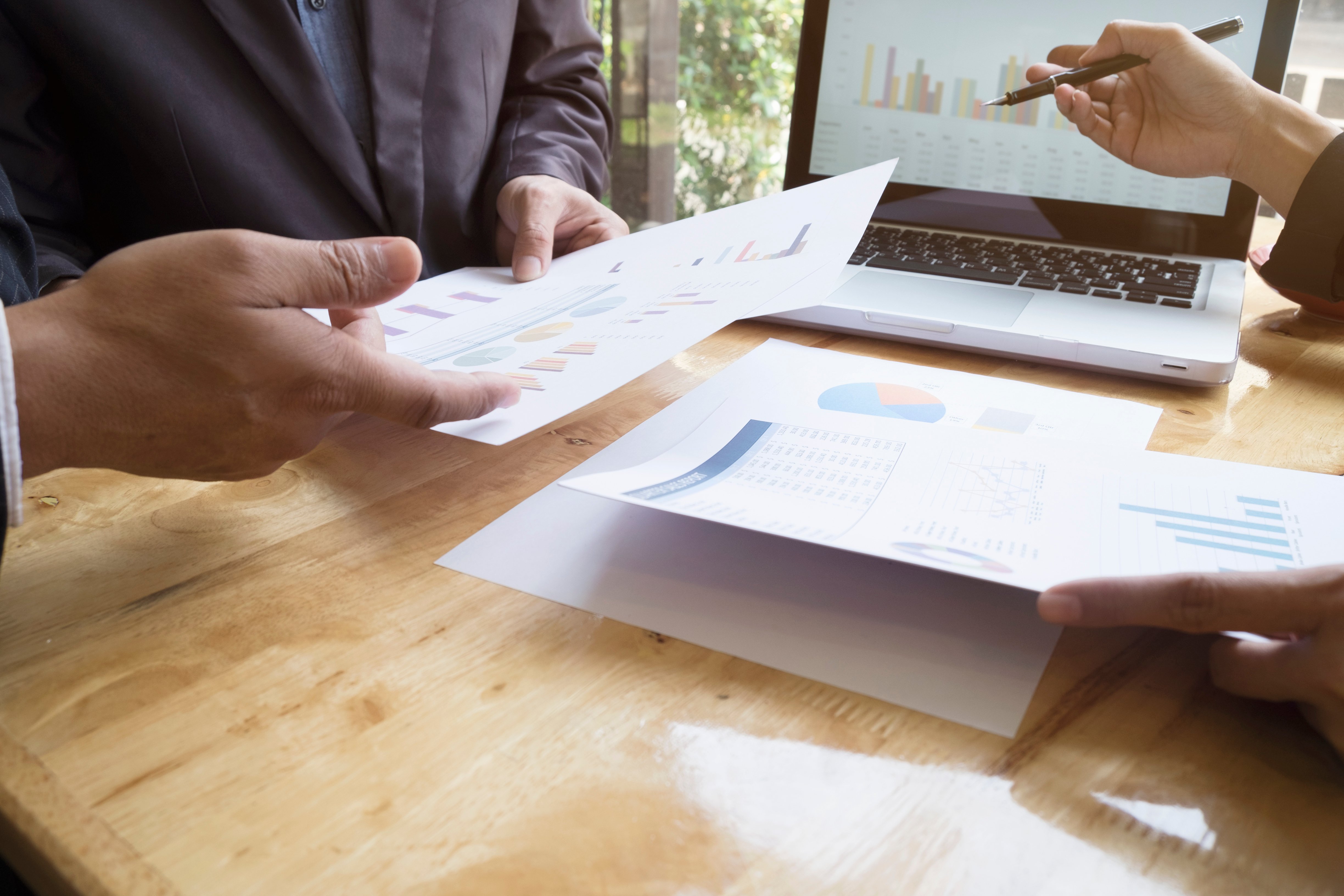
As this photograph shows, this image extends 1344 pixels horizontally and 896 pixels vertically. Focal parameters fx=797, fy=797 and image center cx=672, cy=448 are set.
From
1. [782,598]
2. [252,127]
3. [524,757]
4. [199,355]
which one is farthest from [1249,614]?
[252,127]

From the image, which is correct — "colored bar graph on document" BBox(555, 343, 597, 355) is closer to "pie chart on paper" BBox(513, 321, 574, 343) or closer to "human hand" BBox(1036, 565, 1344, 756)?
"pie chart on paper" BBox(513, 321, 574, 343)

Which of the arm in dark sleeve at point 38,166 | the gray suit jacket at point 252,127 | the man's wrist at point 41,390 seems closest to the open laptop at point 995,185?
the gray suit jacket at point 252,127

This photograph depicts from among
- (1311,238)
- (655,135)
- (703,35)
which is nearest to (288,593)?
(1311,238)

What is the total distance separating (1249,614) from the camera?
12.8 inches

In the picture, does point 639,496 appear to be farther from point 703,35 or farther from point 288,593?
point 703,35

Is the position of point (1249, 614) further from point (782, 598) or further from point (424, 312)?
point (424, 312)

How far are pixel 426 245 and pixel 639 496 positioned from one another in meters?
0.72

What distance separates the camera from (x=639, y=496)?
389 mm

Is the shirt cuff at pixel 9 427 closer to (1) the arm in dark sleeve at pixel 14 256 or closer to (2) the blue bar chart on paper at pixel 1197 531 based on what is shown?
(1) the arm in dark sleeve at pixel 14 256

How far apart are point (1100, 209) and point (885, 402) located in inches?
21.6

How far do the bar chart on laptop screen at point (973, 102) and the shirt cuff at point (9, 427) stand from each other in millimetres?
897

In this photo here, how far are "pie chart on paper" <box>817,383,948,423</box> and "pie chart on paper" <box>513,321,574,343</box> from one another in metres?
0.19

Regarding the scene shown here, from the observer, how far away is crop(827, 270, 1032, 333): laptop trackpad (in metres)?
0.73

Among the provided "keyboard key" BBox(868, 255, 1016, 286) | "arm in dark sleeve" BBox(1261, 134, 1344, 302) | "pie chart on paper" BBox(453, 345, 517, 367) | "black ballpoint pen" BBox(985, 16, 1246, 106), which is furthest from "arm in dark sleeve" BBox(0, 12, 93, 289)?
"arm in dark sleeve" BBox(1261, 134, 1344, 302)
